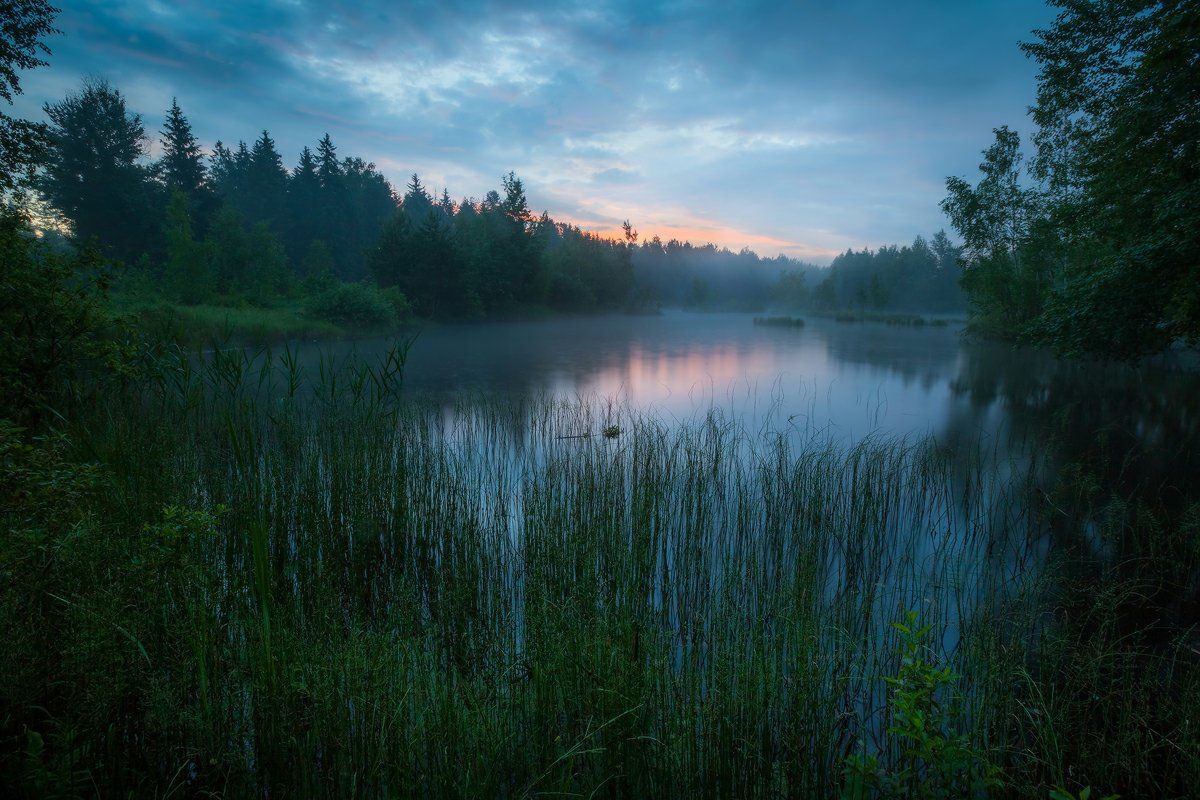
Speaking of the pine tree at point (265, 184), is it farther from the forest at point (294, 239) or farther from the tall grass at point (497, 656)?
the tall grass at point (497, 656)

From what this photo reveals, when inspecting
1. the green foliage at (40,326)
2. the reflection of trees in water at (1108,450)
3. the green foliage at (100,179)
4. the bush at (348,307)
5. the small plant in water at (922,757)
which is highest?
the green foliage at (100,179)

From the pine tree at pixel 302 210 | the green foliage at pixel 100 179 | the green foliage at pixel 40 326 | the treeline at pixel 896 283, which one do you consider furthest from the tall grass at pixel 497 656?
the treeline at pixel 896 283

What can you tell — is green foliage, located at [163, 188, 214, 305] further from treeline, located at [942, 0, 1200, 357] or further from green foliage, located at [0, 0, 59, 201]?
treeline, located at [942, 0, 1200, 357]

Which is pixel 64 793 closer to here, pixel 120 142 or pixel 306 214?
pixel 120 142

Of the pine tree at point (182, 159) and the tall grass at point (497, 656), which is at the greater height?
the pine tree at point (182, 159)

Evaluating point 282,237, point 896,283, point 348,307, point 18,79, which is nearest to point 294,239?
point 282,237

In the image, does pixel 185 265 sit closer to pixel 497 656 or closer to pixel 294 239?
pixel 294 239

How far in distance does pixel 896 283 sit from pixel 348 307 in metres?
87.9

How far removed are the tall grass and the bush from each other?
923 inches

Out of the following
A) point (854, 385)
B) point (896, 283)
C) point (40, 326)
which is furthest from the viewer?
point (896, 283)

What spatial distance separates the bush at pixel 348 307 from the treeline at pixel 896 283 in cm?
5916

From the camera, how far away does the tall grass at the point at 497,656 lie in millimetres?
A: 2270

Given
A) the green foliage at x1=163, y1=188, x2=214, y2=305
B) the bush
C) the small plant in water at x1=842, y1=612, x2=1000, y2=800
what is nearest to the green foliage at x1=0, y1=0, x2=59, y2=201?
the small plant in water at x1=842, y1=612, x2=1000, y2=800

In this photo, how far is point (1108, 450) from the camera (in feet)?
29.9
